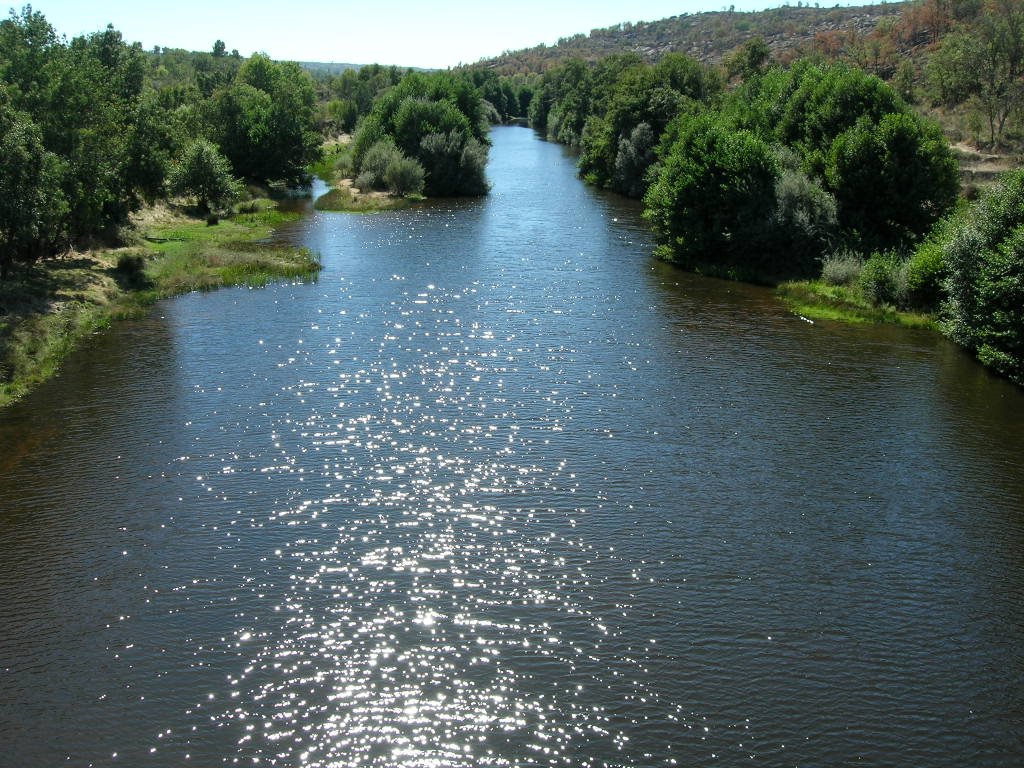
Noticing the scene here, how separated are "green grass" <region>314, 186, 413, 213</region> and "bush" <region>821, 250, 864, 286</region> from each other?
40560 millimetres

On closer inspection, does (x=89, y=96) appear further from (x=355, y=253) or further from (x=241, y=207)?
(x=241, y=207)

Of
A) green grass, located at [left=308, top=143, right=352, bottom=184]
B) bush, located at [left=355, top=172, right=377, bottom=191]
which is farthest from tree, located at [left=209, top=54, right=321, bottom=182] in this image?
bush, located at [left=355, top=172, right=377, bottom=191]

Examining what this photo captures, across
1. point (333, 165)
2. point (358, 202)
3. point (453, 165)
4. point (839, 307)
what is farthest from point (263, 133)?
point (839, 307)

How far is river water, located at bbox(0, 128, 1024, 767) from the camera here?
1727 cm

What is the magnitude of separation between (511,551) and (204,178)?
5615cm

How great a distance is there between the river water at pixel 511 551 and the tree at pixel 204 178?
Answer: 31125mm

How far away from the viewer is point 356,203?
7906 cm

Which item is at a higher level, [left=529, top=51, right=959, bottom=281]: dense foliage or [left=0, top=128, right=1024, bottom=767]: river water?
[left=529, top=51, right=959, bottom=281]: dense foliage

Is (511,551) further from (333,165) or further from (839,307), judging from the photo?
(333,165)

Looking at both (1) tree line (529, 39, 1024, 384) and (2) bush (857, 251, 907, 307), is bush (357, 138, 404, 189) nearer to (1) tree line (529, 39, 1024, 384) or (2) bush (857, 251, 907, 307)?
(1) tree line (529, 39, 1024, 384)

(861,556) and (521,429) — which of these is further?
(521,429)

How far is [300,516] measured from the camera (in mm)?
24703

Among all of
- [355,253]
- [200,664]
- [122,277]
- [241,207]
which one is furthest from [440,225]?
[200,664]

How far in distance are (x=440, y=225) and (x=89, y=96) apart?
28781 millimetres
